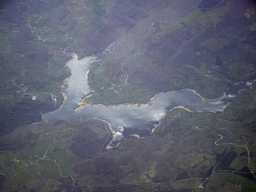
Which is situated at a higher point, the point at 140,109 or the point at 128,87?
the point at 128,87

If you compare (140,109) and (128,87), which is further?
(128,87)

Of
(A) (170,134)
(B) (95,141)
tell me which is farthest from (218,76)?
(B) (95,141)

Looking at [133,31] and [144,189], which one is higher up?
[133,31]

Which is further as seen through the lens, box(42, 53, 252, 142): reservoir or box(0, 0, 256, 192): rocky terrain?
box(42, 53, 252, 142): reservoir

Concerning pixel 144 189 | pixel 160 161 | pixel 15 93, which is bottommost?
pixel 144 189

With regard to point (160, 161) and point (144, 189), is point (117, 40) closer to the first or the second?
point (160, 161)

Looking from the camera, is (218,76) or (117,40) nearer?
(218,76)

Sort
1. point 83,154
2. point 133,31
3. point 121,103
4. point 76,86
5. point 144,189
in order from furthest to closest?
point 133,31, point 76,86, point 121,103, point 83,154, point 144,189

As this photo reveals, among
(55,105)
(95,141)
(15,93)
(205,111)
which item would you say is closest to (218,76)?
(205,111)

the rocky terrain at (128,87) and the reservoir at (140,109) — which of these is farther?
the reservoir at (140,109)

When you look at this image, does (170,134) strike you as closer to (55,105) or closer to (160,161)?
(160,161)

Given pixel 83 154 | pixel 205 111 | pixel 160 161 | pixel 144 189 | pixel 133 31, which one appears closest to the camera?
pixel 144 189
